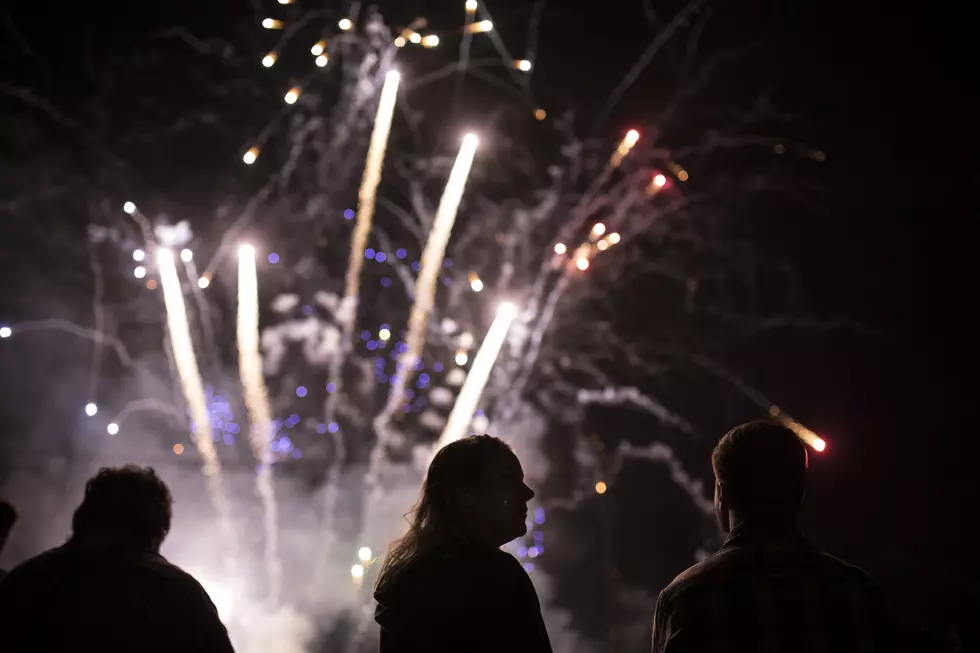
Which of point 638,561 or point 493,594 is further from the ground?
point 638,561

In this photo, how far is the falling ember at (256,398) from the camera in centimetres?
1161

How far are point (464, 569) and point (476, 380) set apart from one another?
8577mm

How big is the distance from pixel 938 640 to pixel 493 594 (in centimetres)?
115

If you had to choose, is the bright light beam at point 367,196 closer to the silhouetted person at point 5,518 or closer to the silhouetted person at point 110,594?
the silhouetted person at point 5,518

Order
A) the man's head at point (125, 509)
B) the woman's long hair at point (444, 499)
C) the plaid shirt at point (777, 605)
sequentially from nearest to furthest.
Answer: the plaid shirt at point (777, 605)
the woman's long hair at point (444, 499)
the man's head at point (125, 509)

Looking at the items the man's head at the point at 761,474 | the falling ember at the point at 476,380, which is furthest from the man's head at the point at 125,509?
the falling ember at the point at 476,380

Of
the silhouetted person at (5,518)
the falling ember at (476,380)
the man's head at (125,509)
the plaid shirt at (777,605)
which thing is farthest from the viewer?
the falling ember at (476,380)

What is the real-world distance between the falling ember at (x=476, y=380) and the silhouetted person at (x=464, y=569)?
7718 millimetres

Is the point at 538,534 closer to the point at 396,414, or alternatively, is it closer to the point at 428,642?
the point at 396,414

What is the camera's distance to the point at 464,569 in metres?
2.37

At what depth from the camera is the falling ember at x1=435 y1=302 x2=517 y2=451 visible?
10.4 metres

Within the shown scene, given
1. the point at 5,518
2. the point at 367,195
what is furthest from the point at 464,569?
the point at 367,195

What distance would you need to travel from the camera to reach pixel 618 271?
12.6 meters

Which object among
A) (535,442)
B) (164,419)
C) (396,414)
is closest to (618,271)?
(535,442)
